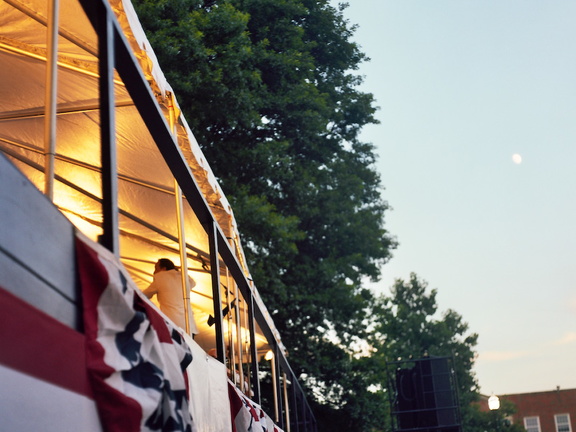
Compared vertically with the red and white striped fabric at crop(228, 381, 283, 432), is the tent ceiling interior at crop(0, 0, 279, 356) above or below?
above

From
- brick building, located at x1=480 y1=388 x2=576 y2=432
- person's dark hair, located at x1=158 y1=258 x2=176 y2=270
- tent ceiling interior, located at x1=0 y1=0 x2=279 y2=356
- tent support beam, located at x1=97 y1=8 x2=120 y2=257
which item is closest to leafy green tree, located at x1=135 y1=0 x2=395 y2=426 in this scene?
tent ceiling interior, located at x1=0 y1=0 x2=279 y2=356

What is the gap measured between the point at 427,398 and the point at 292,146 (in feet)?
22.0

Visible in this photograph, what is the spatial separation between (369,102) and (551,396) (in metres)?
38.2

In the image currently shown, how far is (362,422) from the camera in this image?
64.3 feet

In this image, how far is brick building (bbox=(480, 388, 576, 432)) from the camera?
53688mm

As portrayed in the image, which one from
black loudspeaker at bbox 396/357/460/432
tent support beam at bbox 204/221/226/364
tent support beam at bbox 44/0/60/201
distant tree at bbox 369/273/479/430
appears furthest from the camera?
distant tree at bbox 369/273/479/430

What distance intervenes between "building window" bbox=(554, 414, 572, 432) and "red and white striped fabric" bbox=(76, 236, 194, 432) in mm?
56032

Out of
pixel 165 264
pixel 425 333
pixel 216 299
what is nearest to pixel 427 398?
pixel 165 264

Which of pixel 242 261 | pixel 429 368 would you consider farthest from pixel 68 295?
pixel 429 368

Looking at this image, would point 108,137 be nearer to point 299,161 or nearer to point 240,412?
point 240,412

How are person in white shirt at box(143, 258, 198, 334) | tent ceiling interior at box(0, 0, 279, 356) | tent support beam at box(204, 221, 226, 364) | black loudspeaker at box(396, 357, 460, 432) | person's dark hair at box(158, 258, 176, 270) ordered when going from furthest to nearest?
black loudspeaker at box(396, 357, 460, 432) → person's dark hair at box(158, 258, 176, 270) → person in white shirt at box(143, 258, 198, 334) → tent ceiling interior at box(0, 0, 279, 356) → tent support beam at box(204, 221, 226, 364)

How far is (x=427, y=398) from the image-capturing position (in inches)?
744

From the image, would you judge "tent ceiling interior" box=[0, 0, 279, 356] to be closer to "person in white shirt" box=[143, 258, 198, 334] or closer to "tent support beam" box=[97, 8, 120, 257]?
"person in white shirt" box=[143, 258, 198, 334]

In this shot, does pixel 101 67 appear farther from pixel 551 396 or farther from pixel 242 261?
pixel 551 396
